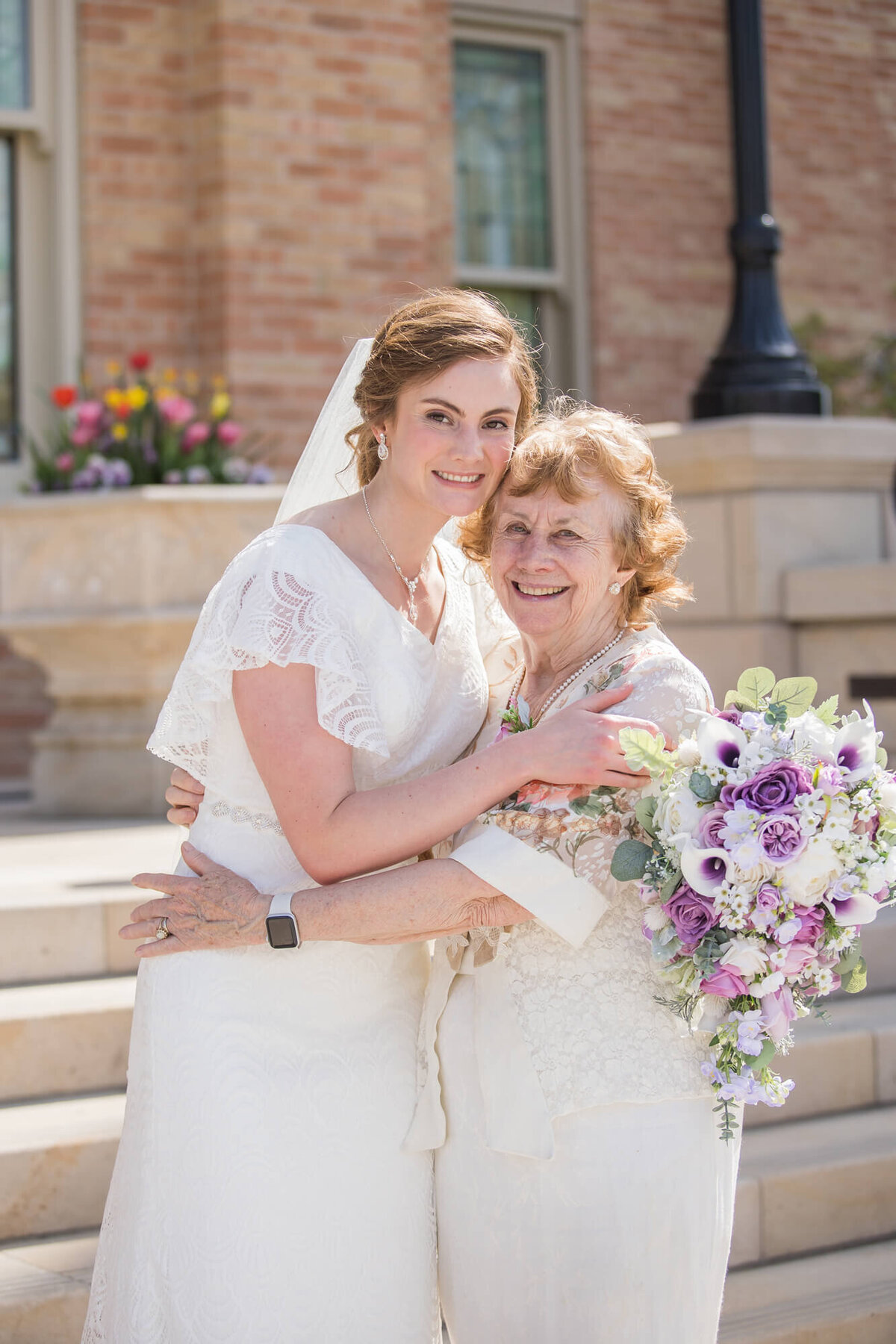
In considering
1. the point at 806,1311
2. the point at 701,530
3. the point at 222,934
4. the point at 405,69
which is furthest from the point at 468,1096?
the point at 405,69

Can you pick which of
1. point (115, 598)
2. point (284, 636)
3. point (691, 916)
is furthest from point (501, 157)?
point (691, 916)

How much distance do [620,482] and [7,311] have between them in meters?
5.48

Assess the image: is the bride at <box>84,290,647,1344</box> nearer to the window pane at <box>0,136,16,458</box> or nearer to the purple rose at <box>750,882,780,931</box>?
the purple rose at <box>750,882,780,931</box>

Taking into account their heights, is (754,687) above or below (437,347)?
below

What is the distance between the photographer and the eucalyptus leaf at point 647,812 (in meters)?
2.35

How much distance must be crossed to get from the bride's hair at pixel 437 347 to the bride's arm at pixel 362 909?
32.0 inches

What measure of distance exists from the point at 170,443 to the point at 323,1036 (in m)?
3.57

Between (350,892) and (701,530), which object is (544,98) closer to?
(701,530)

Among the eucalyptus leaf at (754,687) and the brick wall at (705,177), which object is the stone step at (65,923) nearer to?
the eucalyptus leaf at (754,687)

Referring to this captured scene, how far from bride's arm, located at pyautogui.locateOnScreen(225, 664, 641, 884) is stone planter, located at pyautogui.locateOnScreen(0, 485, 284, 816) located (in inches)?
115

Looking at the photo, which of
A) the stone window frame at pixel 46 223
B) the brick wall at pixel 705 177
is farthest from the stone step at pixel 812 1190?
the brick wall at pixel 705 177

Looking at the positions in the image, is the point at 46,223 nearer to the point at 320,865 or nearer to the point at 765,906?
the point at 320,865

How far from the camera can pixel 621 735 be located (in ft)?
7.54

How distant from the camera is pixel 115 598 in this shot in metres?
5.51
